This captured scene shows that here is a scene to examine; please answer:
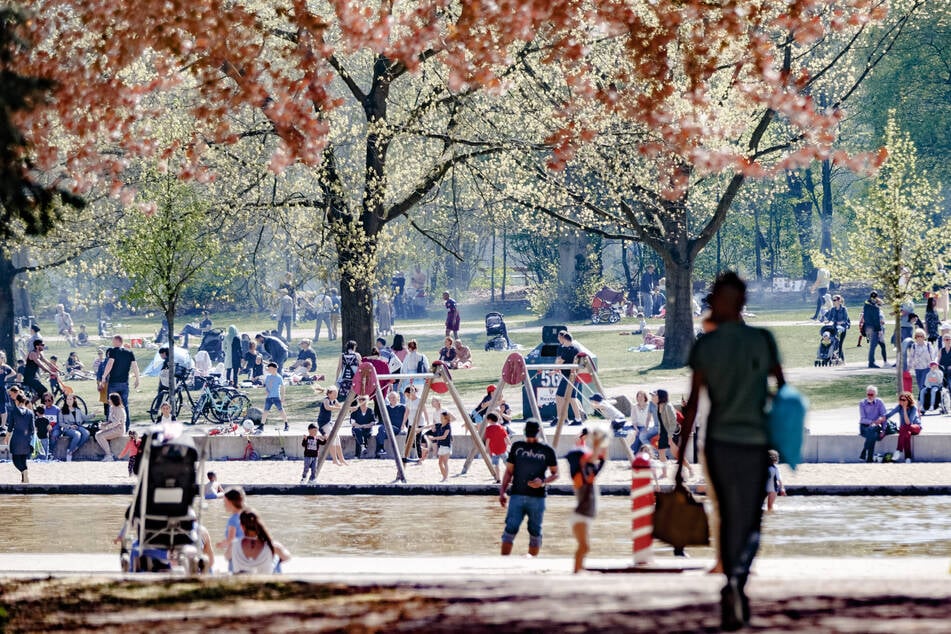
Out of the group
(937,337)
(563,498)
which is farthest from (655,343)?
(563,498)

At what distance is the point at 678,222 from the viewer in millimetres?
38438

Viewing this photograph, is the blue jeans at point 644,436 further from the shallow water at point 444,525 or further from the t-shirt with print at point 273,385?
the t-shirt with print at point 273,385

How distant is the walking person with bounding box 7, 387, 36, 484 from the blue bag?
57.9 feet

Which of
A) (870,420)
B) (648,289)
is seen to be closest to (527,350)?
(648,289)

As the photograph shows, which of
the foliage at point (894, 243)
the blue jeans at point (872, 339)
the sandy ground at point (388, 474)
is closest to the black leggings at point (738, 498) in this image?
the sandy ground at point (388, 474)

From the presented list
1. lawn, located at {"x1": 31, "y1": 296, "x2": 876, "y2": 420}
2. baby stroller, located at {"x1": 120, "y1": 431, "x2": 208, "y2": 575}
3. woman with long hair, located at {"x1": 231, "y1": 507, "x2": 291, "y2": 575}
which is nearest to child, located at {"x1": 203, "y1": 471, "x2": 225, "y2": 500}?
baby stroller, located at {"x1": 120, "y1": 431, "x2": 208, "y2": 575}

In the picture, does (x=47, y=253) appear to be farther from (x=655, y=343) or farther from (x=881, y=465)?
(x=881, y=465)

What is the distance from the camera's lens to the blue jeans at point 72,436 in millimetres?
26375

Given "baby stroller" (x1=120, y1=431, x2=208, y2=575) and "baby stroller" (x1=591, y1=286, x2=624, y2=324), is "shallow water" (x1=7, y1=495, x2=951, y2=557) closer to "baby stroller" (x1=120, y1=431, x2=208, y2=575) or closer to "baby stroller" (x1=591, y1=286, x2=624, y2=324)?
"baby stroller" (x1=120, y1=431, x2=208, y2=575)

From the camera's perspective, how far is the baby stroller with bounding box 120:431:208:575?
13.0m

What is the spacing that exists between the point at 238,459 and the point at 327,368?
61.4ft

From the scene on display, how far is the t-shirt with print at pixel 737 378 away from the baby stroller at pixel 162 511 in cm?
636

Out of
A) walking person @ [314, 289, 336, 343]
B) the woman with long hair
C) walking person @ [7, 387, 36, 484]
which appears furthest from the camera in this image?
walking person @ [314, 289, 336, 343]

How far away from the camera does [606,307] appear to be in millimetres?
61000
